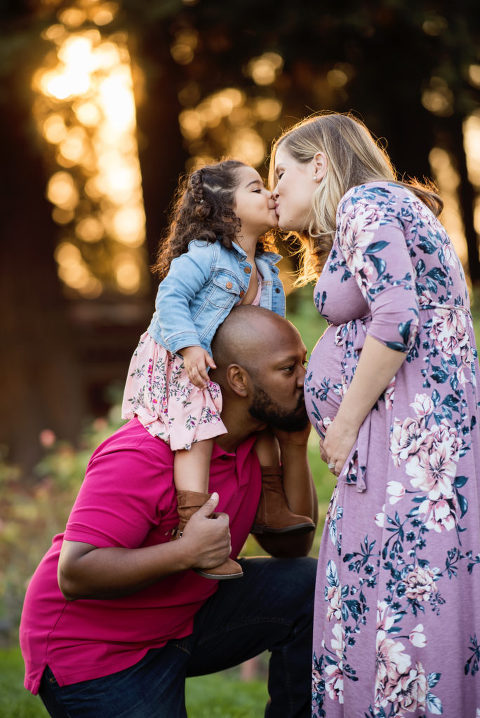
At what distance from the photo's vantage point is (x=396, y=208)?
2408mm

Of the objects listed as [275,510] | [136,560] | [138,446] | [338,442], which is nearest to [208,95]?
[275,510]

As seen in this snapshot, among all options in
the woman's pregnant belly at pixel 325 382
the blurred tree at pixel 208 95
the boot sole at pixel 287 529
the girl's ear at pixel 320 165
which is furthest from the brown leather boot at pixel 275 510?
the blurred tree at pixel 208 95

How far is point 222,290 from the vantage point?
3012 mm

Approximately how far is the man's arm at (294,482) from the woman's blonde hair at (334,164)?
2.40 feet

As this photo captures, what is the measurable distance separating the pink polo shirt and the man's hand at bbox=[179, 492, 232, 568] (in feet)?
0.47

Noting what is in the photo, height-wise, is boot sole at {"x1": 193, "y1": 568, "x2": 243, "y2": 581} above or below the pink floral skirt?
below

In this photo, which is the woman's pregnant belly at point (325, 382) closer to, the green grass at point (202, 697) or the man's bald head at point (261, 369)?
the man's bald head at point (261, 369)

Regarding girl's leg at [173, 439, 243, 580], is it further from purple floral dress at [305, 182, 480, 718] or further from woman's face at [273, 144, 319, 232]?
woman's face at [273, 144, 319, 232]

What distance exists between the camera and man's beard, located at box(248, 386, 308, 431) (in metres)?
2.90

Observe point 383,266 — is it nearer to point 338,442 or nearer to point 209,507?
point 338,442

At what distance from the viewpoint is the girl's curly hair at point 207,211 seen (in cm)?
311

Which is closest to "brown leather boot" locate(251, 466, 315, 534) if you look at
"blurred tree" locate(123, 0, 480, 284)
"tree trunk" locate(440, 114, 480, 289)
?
"blurred tree" locate(123, 0, 480, 284)

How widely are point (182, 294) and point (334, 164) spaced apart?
2.36 feet

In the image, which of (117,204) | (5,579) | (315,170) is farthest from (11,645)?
(117,204)
